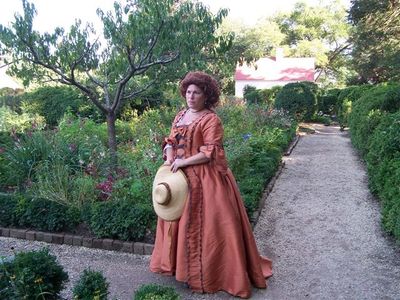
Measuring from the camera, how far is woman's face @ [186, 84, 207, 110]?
3.16 meters

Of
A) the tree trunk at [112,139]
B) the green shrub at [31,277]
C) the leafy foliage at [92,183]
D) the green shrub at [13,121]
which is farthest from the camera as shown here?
the green shrub at [13,121]

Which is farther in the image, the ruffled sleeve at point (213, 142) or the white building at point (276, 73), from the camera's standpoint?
the white building at point (276, 73)

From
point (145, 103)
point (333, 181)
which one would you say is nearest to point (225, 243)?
point (333, 181)

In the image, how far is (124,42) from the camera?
4.87 meters

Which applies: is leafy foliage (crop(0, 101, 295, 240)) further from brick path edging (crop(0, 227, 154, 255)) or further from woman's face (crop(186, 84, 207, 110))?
woman's face (crop(186, 84, 207, 110))

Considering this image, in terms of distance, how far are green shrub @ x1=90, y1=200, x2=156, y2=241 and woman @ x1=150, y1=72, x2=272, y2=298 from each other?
3.06ft

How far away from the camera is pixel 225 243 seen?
3182 millimetres

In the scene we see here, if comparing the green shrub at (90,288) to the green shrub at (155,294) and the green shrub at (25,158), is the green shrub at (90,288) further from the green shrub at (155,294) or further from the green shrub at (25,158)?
the green shrub at (25,158)

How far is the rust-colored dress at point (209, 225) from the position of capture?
3.15 meters

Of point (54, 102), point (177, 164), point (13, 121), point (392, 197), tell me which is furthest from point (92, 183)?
point (54, 102)

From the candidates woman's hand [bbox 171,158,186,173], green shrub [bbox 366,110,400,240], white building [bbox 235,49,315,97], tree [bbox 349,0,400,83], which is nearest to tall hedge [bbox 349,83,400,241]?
green shrub [bbox 366,110,400,240]

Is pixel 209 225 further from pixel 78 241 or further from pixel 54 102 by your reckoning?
pixel 54 102

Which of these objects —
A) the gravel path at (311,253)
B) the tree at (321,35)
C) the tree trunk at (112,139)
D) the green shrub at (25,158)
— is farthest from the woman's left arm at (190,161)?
the tree at (321,35)

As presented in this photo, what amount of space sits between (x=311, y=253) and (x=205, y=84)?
2231 mm
